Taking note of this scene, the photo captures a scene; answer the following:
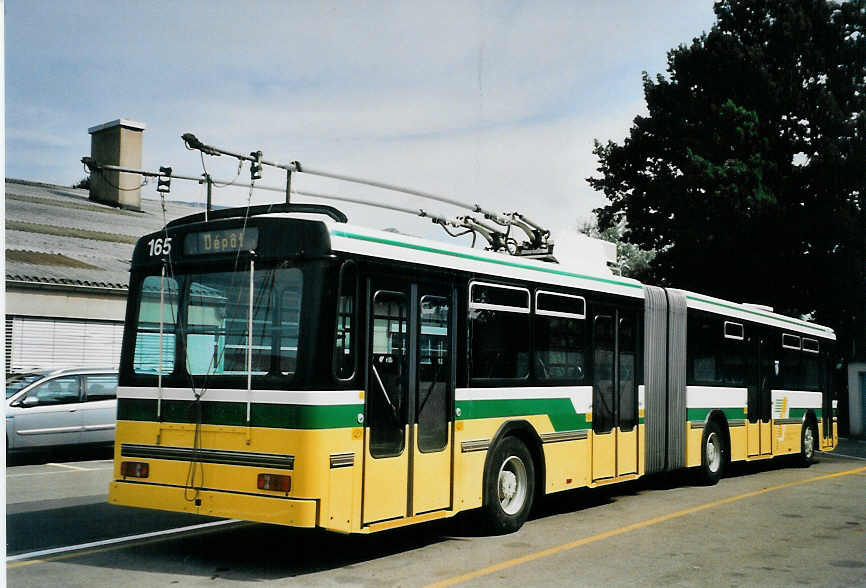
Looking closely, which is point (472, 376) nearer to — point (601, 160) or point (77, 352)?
point (77, 352)

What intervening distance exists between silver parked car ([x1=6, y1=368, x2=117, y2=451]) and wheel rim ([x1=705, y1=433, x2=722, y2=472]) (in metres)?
10.3

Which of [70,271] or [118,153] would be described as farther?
[118,153]

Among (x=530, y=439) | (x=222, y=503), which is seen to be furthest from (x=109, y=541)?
(x=530, y=439)

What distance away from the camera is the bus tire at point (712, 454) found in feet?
49.7

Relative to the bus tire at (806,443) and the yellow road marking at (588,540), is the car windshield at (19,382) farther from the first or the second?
the bus tire at (806,443)

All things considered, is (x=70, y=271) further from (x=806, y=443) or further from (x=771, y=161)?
(x=771, y=161)

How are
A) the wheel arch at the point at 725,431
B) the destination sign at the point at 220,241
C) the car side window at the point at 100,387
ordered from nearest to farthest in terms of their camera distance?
the destination sign at the point at 220,241 → the wheel arch at the point at 725,431 → the car side window at the point at 100,387

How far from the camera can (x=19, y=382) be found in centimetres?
1756

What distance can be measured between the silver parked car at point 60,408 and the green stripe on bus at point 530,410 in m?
9.23

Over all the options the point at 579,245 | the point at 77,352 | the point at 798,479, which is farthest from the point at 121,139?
the point at 798,479

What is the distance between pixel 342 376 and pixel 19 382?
11686mm

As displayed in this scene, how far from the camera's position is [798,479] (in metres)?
16.6

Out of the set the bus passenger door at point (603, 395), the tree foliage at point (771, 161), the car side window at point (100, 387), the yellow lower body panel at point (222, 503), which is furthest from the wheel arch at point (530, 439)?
the tree foliage at point (771, 161)

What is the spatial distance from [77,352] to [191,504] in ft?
59.1
